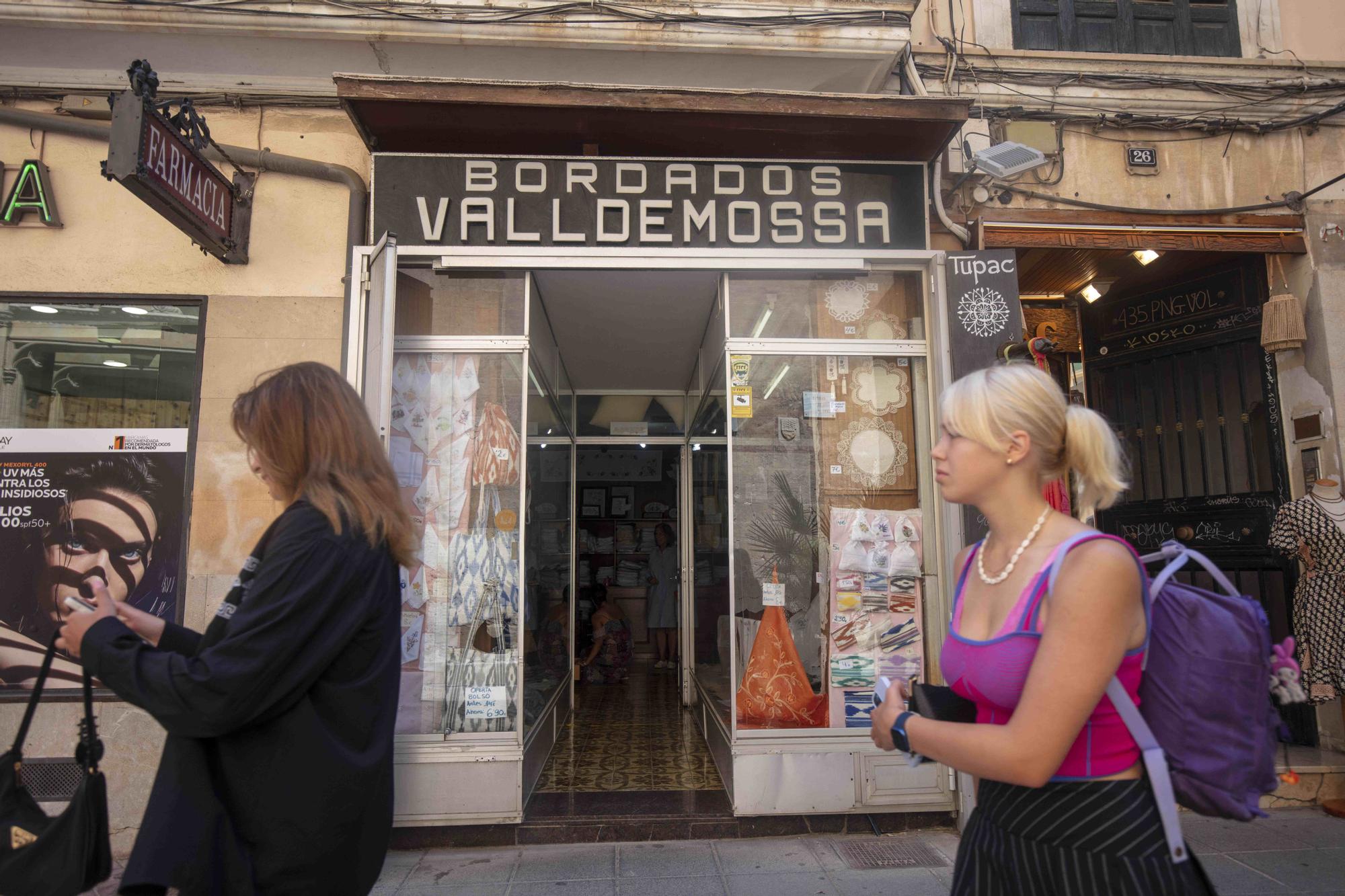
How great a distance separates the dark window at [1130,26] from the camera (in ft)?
17.4

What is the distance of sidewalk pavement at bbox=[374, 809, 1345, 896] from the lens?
3689 millimetres

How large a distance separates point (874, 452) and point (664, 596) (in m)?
4.53

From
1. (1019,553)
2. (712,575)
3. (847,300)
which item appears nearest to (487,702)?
(712,575)

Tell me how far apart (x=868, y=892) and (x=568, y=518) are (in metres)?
4.29

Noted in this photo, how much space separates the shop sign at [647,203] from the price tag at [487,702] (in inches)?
98.8

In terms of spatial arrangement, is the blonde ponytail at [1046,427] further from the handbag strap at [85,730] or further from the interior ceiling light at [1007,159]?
the interior ceiling light at [1007,159]

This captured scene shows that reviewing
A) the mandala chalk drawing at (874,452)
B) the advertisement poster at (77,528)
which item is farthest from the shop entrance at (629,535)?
the advertisement poster at (77,528)

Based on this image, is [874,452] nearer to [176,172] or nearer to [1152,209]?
[1152,209]

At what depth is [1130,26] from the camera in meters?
5.35

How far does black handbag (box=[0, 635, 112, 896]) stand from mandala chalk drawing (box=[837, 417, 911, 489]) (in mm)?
3966

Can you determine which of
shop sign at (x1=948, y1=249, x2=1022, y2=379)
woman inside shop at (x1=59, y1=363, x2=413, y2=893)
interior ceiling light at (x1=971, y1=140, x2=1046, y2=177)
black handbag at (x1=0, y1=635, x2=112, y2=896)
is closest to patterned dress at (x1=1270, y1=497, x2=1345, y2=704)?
shop sign at (x1=948, y1=249, x2=1022, y2=379)

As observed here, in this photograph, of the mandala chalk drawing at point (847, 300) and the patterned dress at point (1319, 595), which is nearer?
the patterned dress at point (1319, 595)

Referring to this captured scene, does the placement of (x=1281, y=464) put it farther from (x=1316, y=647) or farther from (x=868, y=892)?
(x=868, y=892)

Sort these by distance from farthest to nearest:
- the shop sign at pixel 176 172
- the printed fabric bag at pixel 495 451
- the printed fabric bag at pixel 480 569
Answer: the printed fabric bag at pixel 495 451
the printed fabric bag at pixel 480 569
the shop sign at pixel 176 172
